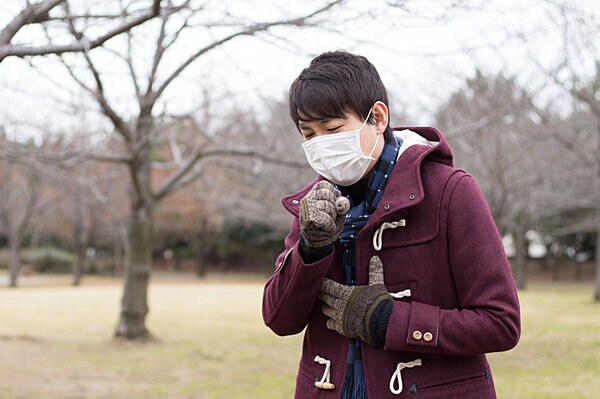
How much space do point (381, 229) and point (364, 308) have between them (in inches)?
8.0

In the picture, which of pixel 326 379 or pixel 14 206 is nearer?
pixel 326 379

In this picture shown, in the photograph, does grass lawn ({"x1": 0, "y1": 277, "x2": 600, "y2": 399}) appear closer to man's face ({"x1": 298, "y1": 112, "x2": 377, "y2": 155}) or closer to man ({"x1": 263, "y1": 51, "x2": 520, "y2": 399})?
man ({"x1": 263, "y1": 51, "x2": 520, "y2": 399})

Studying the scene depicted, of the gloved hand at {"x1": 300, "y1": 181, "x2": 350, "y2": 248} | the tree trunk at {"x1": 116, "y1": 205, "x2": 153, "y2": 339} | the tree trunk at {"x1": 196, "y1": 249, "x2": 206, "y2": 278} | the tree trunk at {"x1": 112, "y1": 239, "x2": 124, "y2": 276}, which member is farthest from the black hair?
the tree trunk at {"x1": 196, "y1": 249, "x2": 206, "y2": 278}

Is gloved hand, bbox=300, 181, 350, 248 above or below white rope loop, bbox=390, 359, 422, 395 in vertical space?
above

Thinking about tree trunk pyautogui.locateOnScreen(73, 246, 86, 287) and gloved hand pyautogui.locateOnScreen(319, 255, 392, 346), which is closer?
gloved hand pyautogui.locateOnScreen(319, 255, 392, 346)

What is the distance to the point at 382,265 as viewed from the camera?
69.9 inches

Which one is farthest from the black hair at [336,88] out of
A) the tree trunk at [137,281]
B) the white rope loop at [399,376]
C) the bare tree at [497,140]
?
the tree trunk at [137,281]

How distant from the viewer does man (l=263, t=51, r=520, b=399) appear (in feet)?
5.52

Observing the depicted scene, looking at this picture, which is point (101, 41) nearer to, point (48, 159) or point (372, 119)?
point (372, 119)

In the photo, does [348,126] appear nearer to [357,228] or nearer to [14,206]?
[357,228]

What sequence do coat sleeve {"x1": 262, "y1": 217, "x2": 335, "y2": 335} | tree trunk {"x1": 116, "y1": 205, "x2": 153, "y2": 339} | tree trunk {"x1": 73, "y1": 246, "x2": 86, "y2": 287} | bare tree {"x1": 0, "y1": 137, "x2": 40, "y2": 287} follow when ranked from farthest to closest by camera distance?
tree trunk {"x1": 73, "y1": 246, "x2": 86, "y2": 287} < bare tree {"x1": 0, "y1": 137, "x2": 40, "y2": 287} < tree trunk {"x1": 116, "y1": 205, "x2": 153, "y2": 339} < coat sleeve {"x1": 262, "y1": 217, "x2": 335, "y2": 335}

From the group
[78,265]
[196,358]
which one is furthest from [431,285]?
[78,265]

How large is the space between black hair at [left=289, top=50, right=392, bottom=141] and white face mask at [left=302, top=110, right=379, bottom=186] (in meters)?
0.06

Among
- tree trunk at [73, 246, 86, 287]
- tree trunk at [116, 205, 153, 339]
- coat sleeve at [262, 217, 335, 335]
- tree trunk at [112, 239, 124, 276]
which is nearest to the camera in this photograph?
coat sleeve at [262, 217, 335, 335]
